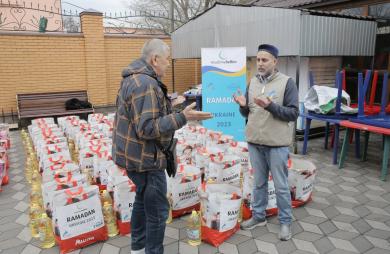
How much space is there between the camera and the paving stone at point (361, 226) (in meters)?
3.30

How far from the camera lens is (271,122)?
2.93m

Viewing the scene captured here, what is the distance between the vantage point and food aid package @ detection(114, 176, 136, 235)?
3.18 meters

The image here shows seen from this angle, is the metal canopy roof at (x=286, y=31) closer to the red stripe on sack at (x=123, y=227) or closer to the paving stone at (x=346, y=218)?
the paving stone at (x=346, y=218)

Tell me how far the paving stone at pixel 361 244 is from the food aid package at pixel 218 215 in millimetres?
1093

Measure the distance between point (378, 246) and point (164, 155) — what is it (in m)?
2.17

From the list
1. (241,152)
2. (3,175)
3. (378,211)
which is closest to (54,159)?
(3,175)

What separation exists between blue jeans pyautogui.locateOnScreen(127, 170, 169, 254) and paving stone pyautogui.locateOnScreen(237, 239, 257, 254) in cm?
81

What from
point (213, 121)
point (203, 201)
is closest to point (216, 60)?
point (213, 121)

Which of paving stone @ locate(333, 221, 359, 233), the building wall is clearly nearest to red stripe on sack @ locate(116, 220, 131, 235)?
paving stone @ locate(333, 221, 359, 233)

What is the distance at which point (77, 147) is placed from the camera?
5.05m

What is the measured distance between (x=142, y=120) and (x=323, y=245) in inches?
82.0

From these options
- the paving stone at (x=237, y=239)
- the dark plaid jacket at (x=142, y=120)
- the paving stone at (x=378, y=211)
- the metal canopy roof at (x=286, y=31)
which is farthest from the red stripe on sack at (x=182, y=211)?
the metal canopy roof at (x=286, y=31)

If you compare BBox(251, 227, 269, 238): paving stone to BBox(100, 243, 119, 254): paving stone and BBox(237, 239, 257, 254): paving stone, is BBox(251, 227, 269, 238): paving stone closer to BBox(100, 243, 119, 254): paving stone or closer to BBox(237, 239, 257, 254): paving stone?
BBox(237, 239, 257, 254): paving stone

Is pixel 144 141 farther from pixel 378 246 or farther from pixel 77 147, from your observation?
pixel 77 147
